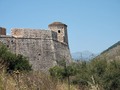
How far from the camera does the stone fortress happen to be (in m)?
26.5

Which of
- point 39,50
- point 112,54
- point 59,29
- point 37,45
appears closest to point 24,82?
point 39,50

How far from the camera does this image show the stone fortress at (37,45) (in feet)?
86.8

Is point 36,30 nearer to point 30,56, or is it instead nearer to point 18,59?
point 30,56

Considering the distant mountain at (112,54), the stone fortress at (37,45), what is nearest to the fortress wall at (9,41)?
the stone fortress at (37,45)

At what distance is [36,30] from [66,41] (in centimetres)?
505

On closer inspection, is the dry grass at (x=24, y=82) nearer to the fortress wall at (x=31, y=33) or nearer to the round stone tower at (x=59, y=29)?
the fortress wall at (x=31, y=33)

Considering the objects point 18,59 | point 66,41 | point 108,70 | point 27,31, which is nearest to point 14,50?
point 27,31

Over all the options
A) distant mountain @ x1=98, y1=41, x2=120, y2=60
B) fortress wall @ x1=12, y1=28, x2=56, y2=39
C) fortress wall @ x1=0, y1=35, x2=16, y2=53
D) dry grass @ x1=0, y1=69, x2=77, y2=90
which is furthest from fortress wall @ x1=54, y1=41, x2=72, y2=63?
dry grass @ x1=0, y1=69, x2=77, y2=90

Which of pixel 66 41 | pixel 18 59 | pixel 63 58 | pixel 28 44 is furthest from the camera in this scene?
Answer: pixel 66 41

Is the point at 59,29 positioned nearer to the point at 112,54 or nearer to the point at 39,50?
the point at 39,50

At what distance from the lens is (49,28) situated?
102 feet

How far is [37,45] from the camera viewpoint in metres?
28.0

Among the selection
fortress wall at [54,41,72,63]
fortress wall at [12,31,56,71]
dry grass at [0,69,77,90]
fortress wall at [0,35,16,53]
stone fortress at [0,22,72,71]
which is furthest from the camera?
fortress wall at [54,41,72,63]

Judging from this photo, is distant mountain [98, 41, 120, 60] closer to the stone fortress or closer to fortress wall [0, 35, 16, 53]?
the stone fortress
